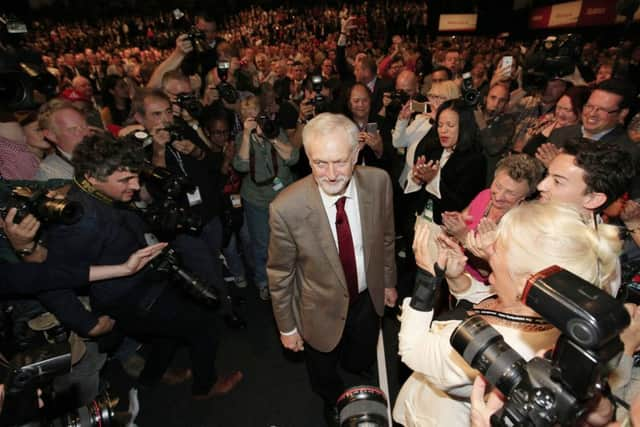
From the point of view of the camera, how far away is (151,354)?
8.44ft

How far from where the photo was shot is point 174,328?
7.10 ft

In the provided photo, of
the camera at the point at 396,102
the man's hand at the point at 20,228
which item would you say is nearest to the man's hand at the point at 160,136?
the man's hand at the point at 20,228

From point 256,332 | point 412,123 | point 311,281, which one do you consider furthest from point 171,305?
point 412,123

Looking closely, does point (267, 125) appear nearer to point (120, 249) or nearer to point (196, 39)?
point (120, 249)

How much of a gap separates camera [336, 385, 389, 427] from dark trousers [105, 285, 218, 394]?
52.1 inches

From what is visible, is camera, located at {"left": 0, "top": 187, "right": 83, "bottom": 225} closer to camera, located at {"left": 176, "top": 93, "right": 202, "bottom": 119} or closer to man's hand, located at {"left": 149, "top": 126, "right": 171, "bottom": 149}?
man's hand, located at {"left": 149, "top": 126, "right": 171, "bottom": 149}

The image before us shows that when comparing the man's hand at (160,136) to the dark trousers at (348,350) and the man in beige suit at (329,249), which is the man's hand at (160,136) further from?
the dark trousers at (348,350)

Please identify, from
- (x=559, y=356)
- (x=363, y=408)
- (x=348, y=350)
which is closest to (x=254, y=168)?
(x=348, y=350)

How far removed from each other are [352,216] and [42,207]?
1507 millimetres

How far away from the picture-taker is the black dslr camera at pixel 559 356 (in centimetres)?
69

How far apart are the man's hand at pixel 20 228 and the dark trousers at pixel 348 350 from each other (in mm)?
1587

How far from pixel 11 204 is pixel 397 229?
333 cm

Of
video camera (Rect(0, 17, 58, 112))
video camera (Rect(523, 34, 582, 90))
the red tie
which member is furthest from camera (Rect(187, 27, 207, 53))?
video camera (Rect(523, 34, 582, 90))

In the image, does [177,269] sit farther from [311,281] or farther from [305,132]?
[305,132]
